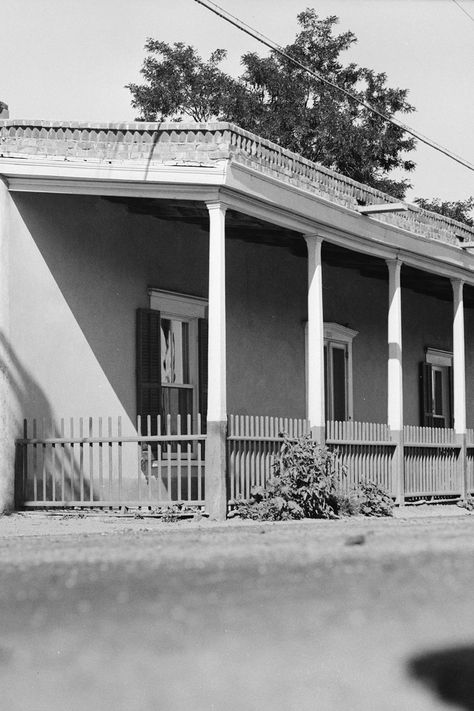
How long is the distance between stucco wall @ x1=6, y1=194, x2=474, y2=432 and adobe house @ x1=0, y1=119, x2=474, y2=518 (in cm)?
2

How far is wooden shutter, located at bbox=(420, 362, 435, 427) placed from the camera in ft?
66.2

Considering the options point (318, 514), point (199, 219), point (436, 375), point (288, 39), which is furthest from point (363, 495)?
point (288, 39)

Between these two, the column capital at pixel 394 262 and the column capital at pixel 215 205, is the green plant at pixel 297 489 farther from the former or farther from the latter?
the column capital at pixel 394 262

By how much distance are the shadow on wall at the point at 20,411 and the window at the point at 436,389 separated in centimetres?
947

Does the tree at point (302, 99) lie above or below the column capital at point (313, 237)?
above

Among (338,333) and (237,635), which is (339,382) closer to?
(338,333)

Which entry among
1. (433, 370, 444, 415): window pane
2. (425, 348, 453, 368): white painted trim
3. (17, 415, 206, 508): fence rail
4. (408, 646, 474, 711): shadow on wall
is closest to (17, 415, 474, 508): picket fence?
(17, 415, 206, 508): fence rail

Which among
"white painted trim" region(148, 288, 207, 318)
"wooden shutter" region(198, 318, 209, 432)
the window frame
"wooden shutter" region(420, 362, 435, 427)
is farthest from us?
the window frame

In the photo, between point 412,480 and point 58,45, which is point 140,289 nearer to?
point 412,480

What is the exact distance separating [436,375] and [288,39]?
57.1 feet

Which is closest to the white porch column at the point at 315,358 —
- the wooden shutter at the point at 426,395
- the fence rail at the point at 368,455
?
the fence rail at the point at 368,455

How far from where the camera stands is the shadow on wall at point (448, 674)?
1.82 m

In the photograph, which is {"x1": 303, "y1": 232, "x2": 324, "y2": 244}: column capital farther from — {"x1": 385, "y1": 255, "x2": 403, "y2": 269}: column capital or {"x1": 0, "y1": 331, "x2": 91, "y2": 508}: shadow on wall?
{"x1": 0, "y1": 331, "x2": 91, "y2": 508}: shadow on wall

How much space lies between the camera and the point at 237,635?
2.01 m
